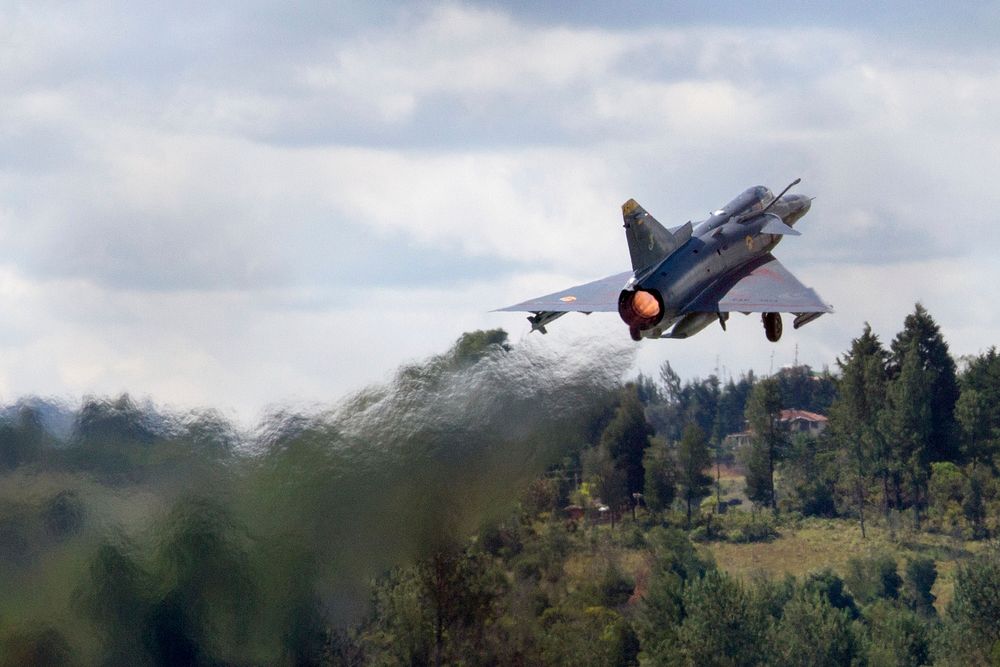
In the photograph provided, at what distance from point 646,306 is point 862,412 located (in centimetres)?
7727

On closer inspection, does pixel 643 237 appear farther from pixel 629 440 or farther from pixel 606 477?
pixel 629 440

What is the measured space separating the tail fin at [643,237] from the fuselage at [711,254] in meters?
0.22

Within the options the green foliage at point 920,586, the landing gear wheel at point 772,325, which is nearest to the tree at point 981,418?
the green foliage at point 920,586

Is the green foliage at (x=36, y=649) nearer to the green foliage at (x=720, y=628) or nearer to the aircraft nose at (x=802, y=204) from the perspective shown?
the aircraft nose at (x=802, y=204)

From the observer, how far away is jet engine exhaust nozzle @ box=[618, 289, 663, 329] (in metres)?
35.0

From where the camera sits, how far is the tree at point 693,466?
9619cm

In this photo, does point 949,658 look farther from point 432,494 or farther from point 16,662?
point 16,662

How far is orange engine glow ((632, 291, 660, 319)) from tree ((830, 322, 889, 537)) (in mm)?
69678

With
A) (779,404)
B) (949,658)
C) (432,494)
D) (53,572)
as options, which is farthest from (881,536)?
(53,572)

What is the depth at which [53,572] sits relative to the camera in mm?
34156

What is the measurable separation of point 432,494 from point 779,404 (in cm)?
7527

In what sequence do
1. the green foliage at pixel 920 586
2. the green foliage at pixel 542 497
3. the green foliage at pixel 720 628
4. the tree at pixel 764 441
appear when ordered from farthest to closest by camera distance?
the tree at pixel 764 441 < the green foliage at pixel 920 586 < the green foliage at pixel 720 628 < the green foliage at pixel 542 497

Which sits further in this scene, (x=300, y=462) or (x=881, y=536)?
Answer: (x=881, y=536)

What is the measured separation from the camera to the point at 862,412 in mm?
109438
